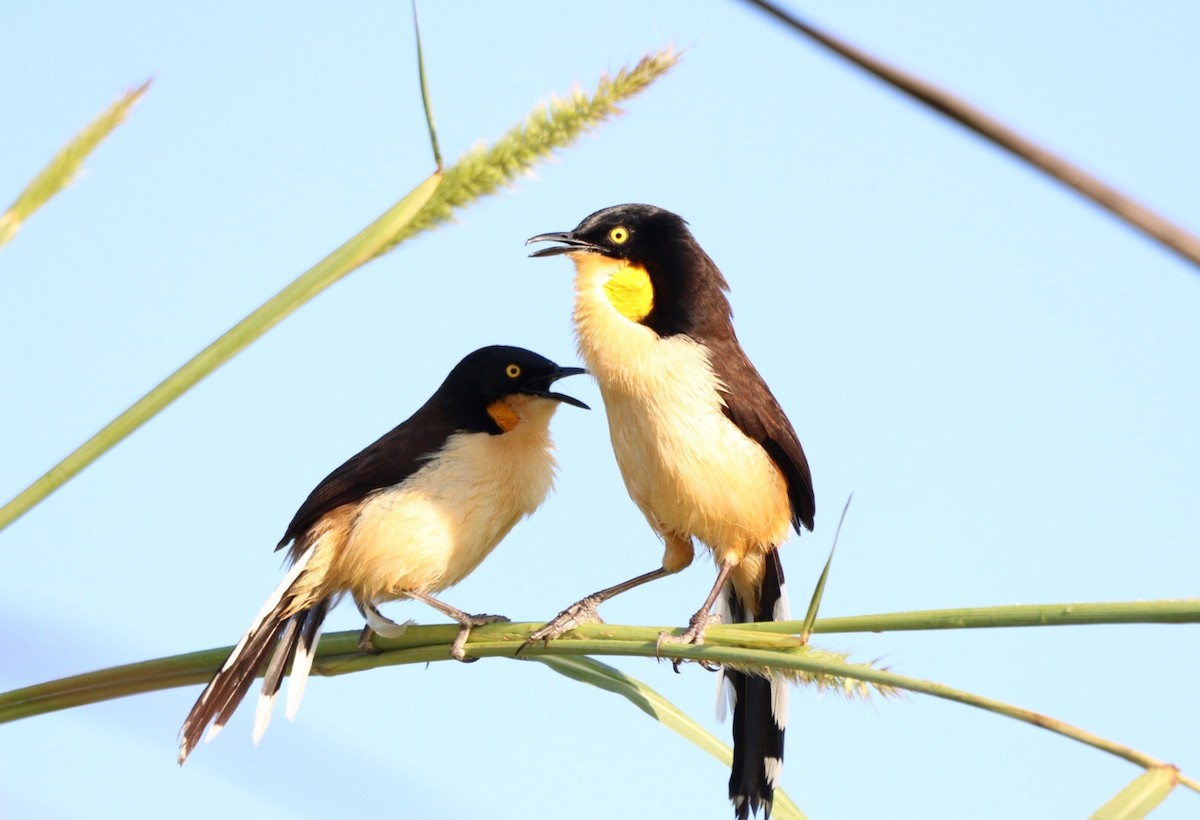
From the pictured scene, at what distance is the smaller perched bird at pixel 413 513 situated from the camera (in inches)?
185

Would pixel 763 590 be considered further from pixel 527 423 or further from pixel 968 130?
pixel 968 130

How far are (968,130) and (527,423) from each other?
458cm

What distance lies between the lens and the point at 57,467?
1.63 metres

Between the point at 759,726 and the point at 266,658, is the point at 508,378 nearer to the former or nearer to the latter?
the point at 266,658

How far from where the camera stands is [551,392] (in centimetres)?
550

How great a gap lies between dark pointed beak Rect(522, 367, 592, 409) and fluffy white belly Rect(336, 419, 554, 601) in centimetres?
29

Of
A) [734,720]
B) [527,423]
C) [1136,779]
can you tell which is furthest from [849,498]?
[527,423]

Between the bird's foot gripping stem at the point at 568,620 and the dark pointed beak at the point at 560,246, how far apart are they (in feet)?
4.36

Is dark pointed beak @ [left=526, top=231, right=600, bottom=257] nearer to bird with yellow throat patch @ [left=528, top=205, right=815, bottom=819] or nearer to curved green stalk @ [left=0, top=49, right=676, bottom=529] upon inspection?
bird with yellow throat patch @ [left=528, top=205, right=815, bottom=819]

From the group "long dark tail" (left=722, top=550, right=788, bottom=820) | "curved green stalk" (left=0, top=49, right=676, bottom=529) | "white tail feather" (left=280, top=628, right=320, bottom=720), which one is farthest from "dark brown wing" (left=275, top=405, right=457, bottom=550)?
"curved green stalk" (left=0, top=49, right=676, bottom=529)

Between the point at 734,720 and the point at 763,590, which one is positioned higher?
the point at 763,590

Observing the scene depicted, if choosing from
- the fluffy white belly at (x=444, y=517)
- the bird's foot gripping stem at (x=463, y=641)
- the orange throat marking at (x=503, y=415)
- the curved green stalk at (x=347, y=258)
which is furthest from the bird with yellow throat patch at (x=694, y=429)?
the curved green stalk at (x=347, y=258)

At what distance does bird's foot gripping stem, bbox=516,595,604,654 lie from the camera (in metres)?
3.36

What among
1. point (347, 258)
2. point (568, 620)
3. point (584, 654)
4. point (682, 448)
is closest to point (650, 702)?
point (584, 654)
